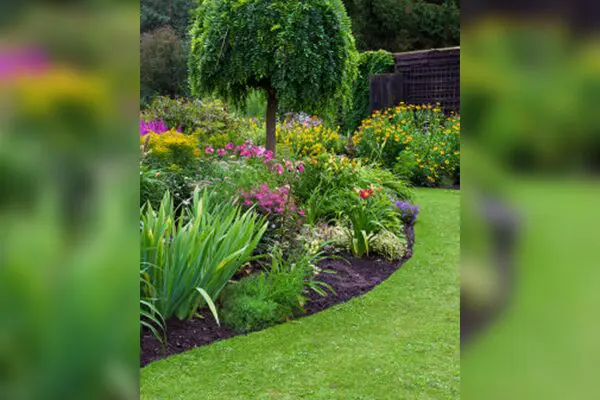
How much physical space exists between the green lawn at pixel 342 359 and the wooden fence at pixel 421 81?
9.88 metres

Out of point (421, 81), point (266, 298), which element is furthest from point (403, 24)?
point (266, 298)

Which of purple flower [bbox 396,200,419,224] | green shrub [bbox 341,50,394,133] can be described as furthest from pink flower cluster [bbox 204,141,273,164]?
green shrub [bbox 341,50,394,133]

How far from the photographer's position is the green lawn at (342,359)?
3303mm

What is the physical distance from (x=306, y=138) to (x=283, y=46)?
163 inches

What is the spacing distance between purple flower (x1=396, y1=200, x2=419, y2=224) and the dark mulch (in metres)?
0.42

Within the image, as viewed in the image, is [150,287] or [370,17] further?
[370,17]

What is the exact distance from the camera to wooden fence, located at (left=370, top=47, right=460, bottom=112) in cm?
1408

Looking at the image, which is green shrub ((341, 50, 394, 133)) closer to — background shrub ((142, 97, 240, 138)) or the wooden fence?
the wooden fence

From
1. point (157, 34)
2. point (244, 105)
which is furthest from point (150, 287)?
point (157, 34)

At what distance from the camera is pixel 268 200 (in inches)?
212
